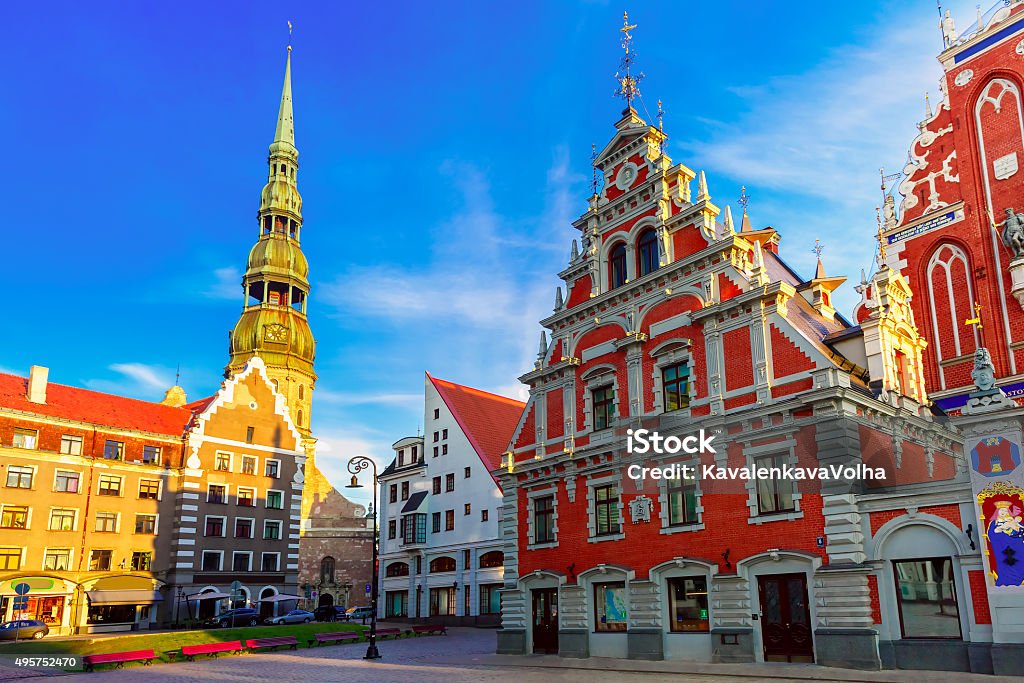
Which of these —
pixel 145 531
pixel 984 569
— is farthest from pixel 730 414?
pixel 145 531

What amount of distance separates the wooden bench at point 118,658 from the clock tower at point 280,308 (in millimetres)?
61609

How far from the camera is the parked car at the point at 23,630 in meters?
40.4

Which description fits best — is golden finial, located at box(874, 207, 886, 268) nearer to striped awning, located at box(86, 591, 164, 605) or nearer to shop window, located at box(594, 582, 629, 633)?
shop window, located at box(594, 582, 629, 633)

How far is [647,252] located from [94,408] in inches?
1645

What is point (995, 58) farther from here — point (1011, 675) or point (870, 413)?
point (1011, 675)

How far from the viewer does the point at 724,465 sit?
24625 millimetres

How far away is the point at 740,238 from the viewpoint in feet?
86.6

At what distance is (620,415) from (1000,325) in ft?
45.9

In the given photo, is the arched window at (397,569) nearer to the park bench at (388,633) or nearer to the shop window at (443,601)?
the shop window at (443,601)

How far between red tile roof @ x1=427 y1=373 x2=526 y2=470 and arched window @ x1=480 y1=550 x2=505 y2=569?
5486 mm

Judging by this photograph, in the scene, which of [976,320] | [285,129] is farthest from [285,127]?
[976,320]

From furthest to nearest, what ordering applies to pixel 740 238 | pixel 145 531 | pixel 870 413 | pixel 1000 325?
pixel 145 531, pixel 1000 325, pixel 740 238, pixel 870 413

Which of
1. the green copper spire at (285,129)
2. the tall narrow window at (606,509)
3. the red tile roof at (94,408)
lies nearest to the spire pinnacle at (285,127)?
the green copper spire at (285,129)

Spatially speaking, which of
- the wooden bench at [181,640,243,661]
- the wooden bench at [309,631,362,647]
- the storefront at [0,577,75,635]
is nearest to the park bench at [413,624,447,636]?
the wooden bench at [309,631,362,647]
